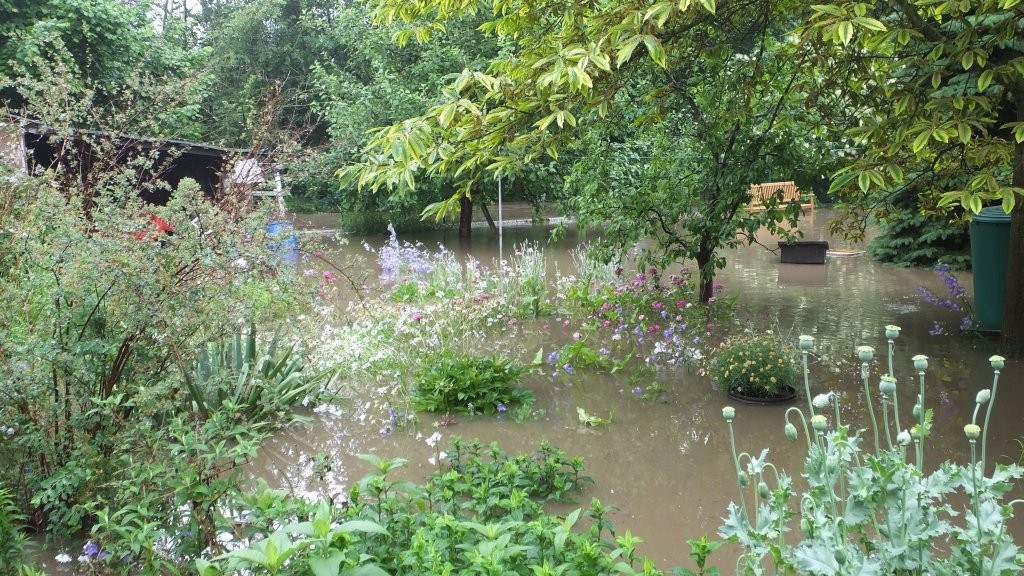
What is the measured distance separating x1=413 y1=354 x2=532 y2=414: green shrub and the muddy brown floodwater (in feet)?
0.47

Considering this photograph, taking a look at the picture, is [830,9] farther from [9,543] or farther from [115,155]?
[9,543]

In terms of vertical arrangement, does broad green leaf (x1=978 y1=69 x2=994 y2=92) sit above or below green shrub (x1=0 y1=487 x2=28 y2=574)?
above

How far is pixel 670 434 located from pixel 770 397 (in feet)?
3.14

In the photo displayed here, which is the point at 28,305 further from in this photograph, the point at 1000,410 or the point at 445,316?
the point at 1000,410

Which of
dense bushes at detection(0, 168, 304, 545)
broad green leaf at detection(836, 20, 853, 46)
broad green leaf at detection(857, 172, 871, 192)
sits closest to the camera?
dense bushes at detection(0, 168, 304, 545)

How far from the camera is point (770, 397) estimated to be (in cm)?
530

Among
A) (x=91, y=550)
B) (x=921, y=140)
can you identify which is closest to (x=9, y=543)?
(x=91, y=550)

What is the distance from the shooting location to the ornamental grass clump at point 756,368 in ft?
17.1

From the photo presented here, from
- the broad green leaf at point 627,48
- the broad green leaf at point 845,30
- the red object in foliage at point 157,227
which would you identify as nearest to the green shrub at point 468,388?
the red object in foliage at point 157,227

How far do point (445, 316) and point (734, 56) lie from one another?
3.91m

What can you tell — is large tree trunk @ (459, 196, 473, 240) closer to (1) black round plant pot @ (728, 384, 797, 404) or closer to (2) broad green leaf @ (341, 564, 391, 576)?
(1) black round plant pot @ (728, 384, 797, 404)

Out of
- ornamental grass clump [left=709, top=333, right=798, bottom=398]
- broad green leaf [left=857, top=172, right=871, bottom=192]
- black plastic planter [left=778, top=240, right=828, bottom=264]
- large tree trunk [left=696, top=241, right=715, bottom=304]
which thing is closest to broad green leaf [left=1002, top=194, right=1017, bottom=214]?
broad green leaf [left=857, top=172, right=871, bottom=192]

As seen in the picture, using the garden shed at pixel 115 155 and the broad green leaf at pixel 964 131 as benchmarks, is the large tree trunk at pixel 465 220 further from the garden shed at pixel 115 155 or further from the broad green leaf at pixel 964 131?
the broad green leaf at pixel 964 131

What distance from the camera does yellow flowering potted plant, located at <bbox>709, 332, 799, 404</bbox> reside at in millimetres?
5219
